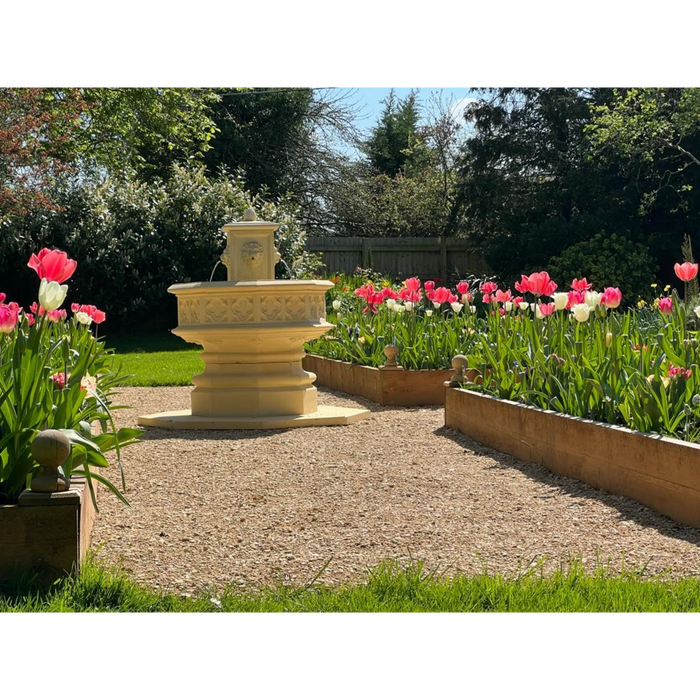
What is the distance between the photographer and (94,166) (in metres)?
23.8

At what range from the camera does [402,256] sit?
22.8 meters

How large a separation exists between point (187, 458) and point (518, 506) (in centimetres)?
244

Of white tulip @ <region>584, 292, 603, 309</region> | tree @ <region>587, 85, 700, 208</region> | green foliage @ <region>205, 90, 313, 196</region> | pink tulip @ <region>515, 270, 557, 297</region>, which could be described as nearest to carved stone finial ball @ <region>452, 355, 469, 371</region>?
pink tulip @ <region>515, 270, 557, 297</region>

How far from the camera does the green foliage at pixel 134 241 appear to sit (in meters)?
17.7

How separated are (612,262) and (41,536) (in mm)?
19324

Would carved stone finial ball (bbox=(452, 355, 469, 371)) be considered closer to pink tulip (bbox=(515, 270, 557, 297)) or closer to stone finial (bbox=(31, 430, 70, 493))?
pink tulip (bbox=(515, 270, 557, 297))

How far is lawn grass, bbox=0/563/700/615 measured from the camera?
3201 millimetres

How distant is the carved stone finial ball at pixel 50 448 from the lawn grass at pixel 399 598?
16.1 inches

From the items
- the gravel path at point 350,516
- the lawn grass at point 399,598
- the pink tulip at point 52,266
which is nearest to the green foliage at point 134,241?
the gravel path at point 350,516

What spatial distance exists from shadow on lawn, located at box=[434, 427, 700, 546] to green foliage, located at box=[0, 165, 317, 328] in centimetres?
1176

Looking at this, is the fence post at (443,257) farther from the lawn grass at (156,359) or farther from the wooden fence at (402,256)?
the lawn grass at (156,359)
